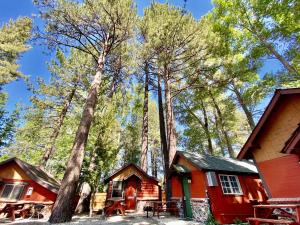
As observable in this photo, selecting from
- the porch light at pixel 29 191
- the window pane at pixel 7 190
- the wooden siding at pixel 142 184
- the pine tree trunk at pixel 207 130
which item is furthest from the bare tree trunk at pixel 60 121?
the pine tree trunk at pixel 207 130

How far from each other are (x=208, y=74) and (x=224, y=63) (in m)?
1.46

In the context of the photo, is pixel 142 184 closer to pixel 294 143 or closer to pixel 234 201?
pixel 234 201

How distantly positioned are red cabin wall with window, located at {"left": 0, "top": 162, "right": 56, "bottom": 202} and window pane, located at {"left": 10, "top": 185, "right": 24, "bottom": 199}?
0.70ft

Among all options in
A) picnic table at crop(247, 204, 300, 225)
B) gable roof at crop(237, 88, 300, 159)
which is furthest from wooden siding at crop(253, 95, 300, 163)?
picnic table at crop(247, 204, 300, 225)

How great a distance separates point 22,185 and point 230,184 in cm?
1348

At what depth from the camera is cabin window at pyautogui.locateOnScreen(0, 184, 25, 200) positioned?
1267cm

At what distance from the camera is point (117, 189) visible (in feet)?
48.7

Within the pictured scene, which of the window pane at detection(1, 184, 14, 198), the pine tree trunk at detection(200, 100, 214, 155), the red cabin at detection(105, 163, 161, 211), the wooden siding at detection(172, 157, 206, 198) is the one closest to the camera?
the wooden siding at detection(172, 157, 206, 198)

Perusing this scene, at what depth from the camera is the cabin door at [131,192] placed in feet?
47.3

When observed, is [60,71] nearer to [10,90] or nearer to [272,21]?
[10,90]

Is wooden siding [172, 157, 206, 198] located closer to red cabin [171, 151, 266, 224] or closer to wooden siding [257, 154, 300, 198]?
red cabin [171, 151, 266, 224]

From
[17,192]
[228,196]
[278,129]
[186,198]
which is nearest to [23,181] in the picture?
[17,192]

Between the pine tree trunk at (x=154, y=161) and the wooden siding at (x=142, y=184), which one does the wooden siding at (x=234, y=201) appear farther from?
the pine tree trunk at (x=154, y=161)

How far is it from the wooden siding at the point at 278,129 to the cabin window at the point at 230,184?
2618mm
